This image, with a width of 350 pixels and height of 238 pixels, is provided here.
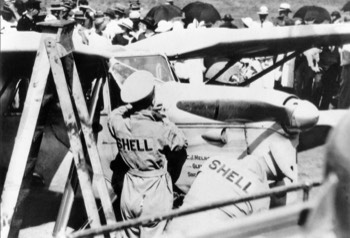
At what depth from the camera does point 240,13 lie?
17.3 metres

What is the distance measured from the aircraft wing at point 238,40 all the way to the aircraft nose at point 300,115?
1.48 m

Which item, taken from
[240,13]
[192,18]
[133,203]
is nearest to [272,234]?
[133,203]

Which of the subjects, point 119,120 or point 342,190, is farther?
point 119,120

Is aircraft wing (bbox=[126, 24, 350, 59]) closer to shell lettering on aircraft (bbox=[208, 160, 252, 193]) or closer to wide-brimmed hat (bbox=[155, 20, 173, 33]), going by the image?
shell lettering on aircraft (bbox=[208, 160, 252, 193])

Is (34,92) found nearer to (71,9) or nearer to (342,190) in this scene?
(342,190)

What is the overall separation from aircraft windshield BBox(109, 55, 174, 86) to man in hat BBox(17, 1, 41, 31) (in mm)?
3982

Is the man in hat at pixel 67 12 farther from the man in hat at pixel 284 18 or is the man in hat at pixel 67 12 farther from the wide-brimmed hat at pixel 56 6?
the man in hat at pixel 284 18

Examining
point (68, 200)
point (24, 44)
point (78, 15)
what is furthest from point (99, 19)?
point (68, 200)

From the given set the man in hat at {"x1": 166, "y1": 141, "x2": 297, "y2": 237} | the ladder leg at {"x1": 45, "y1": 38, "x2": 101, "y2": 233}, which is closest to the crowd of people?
the man in hat at {"x1": 166, "y1": 141, "x2": 297, "y2": 237}

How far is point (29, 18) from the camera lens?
32.4 feet

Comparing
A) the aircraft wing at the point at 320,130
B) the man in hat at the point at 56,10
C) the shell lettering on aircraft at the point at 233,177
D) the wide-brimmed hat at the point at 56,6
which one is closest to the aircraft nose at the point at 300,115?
the shell lettering on aircraft at the point at 233,177

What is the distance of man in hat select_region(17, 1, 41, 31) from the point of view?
957 centimetres

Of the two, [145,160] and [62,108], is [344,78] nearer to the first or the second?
[145,160]

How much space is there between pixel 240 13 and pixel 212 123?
1257 centimetres
